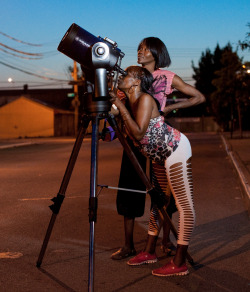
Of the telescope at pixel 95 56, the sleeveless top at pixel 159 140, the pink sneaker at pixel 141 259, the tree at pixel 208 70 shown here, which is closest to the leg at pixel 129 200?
the pink sneaker at pixel 141 259

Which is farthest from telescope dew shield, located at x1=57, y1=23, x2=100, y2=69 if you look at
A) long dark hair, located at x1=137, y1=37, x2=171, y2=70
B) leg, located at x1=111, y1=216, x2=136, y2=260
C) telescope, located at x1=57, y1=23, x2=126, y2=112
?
leg, located at x1=111, y1=216, x2=136, y2=260

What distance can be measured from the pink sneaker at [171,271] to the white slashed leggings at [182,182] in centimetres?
20

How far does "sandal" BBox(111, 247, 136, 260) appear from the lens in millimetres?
4957

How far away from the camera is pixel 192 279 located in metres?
4.30

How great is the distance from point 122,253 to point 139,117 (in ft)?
4.82

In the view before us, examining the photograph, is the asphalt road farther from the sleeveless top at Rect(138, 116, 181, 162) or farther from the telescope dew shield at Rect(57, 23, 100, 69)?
the telescope dew shield at Rect(57, 23, 100, 69)

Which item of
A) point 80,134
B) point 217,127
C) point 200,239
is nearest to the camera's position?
point 80,134

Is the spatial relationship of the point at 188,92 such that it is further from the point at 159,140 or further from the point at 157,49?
the point at 159,140

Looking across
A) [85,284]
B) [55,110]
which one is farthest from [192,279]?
[55,110]

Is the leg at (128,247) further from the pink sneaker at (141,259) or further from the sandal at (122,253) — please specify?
the pink sneaker at (141,259)

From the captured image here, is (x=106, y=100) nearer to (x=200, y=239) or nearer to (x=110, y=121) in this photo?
(x=110, y=121)

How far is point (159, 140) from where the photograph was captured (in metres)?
4.30

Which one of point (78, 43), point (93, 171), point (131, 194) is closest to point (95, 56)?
point (78, 43)

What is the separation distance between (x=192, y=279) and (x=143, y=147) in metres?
1.14
